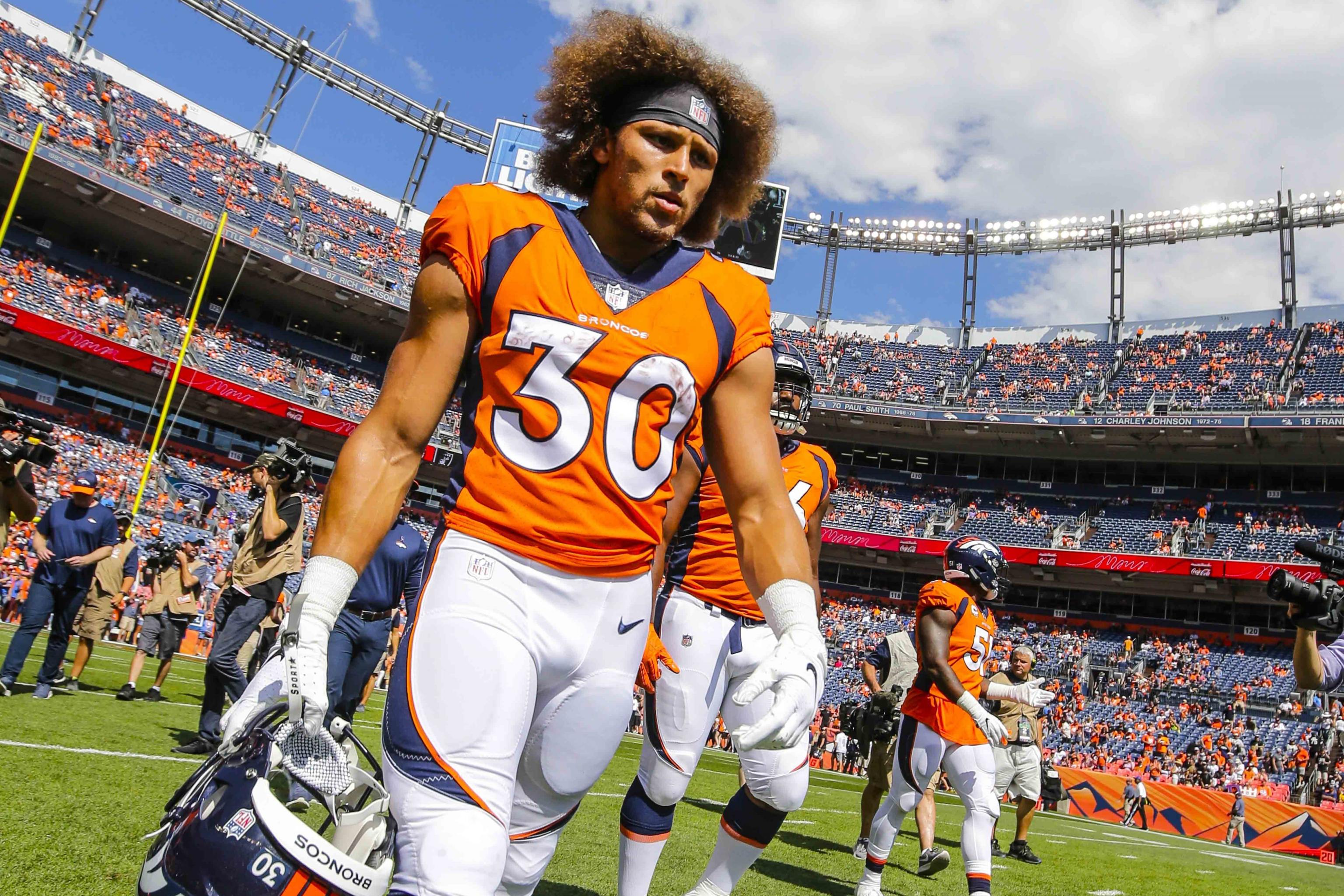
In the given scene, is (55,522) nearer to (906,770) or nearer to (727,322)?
(906,770)

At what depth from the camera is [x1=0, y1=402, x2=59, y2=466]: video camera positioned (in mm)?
5309

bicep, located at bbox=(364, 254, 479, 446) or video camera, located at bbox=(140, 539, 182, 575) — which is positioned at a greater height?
bicep, located at bbox=(364, 254, 479, 446)

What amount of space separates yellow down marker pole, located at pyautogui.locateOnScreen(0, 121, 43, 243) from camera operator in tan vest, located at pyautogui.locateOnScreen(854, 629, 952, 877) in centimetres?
2259

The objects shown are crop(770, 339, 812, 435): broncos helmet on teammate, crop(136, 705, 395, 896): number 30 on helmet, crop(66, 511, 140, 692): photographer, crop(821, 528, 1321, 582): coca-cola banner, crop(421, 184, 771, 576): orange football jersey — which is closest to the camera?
crop(136, 705, 395, 896): number 30 on helmet

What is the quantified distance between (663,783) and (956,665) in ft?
9.00

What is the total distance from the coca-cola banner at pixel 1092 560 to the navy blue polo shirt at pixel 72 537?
1104 inches

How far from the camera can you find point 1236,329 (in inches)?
1465

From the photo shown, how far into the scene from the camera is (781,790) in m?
3.84

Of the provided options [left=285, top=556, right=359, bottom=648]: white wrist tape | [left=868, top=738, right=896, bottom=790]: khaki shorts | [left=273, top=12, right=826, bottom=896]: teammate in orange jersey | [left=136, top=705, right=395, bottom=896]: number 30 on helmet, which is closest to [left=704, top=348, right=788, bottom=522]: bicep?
[left=273, top=12, right=826, bottom=896]: teammate in orange jersey

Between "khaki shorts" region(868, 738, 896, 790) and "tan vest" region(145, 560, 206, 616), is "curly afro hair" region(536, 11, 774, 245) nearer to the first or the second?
"khaki shorts" region(868, 738, 896, 790)

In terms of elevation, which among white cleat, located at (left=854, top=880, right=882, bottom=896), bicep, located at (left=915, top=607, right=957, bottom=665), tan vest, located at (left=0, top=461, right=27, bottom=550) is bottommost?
white cleat, located at (left=854, top=880, right=882, bottom=896)

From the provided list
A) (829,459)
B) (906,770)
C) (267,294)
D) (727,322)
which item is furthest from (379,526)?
(267,294)

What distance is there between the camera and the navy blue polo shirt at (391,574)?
5684mm

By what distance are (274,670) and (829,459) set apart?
11.8 ft
